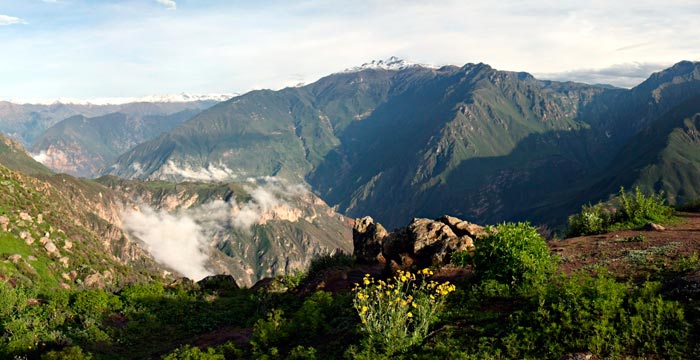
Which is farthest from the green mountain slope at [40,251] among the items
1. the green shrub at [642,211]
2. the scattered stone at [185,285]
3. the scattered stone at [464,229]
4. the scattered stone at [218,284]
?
the green shrub at [642,211]

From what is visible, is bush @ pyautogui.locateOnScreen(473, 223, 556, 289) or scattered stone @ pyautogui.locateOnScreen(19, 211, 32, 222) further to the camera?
scattered stone @ pyautogui.locateOnScreen(19, 211, 32, 222)

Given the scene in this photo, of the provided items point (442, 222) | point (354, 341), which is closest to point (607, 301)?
point (354, 341)

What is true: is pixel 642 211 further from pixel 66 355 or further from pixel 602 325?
pixel 66 355

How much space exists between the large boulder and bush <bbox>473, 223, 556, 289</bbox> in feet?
51.6

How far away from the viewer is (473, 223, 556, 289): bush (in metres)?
17.6

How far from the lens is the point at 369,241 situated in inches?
1437

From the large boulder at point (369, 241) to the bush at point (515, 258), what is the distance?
1571 centimetres

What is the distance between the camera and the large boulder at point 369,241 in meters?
35.2

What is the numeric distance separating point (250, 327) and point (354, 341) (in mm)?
12173

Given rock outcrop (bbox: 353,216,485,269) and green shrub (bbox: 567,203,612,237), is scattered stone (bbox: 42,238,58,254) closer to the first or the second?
rock outcrop (bbox: 353,216,485,269)

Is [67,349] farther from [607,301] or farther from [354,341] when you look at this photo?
[607,301]

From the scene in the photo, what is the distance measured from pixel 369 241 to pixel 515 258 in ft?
64.0

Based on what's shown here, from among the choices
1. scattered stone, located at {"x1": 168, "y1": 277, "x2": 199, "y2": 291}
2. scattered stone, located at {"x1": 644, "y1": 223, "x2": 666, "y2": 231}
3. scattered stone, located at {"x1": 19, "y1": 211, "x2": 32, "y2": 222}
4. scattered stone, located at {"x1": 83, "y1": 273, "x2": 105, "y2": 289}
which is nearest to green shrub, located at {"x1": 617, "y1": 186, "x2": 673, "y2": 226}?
scattered stone, located at {"x1": 644, "y1": 223, "x2": 666, "y2": 231}

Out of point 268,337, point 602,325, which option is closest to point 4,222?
point 268,337
